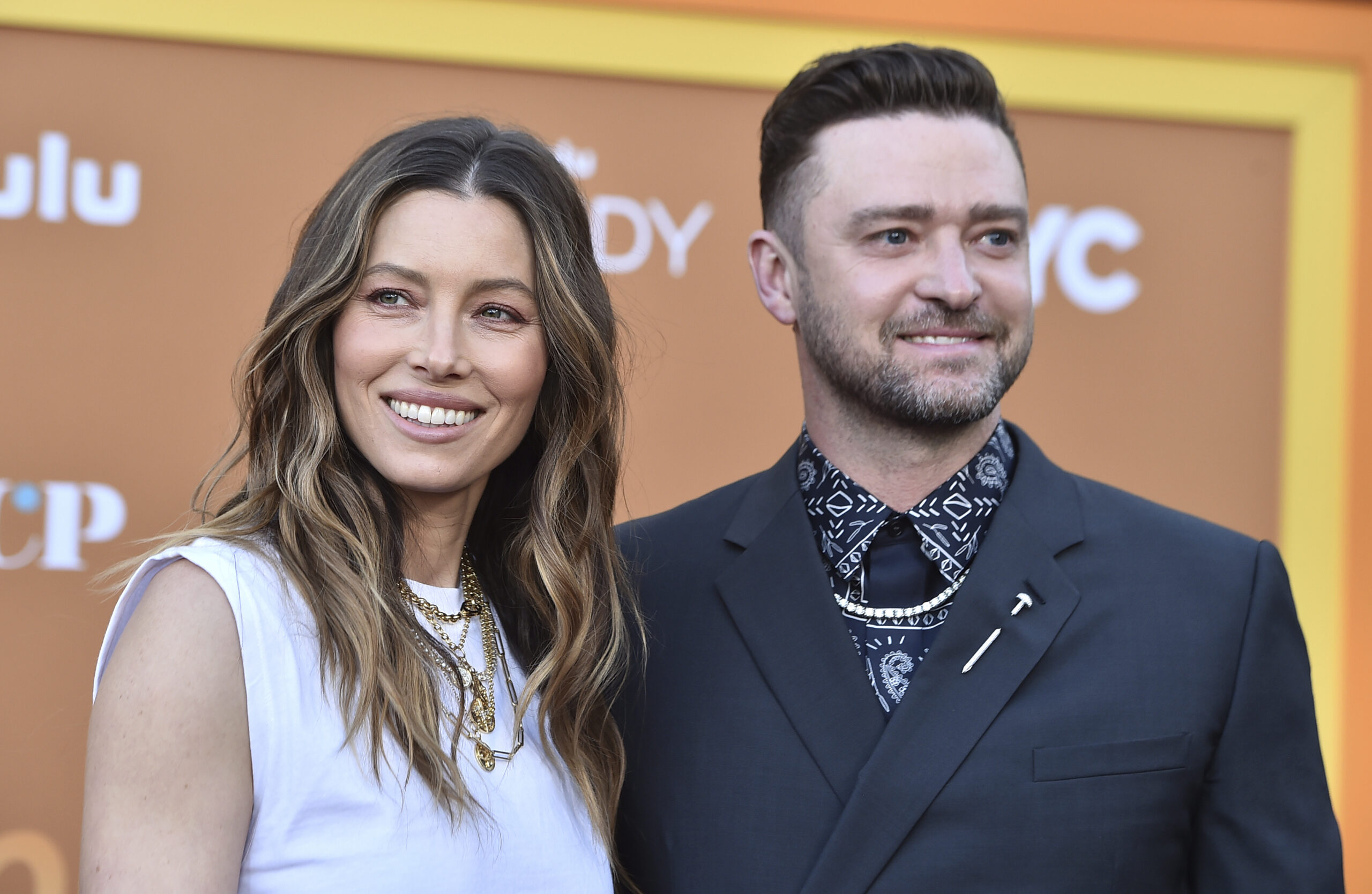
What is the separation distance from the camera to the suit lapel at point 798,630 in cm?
177

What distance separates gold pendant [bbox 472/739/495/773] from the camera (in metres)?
1.65

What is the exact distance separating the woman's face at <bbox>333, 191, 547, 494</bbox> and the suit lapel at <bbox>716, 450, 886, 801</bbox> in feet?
1.56

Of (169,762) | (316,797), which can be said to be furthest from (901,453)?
(169,762)

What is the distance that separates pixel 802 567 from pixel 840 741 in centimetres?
28

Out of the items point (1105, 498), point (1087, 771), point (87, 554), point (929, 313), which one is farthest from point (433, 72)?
point (1087, 771)

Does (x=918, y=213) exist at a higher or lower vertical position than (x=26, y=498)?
higher

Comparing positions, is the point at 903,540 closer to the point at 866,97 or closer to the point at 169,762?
the point at 866,97

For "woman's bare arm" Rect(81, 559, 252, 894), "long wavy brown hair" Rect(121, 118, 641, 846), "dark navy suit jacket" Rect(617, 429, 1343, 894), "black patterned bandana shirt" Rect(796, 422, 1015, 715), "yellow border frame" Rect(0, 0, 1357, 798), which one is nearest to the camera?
"woman's bare arm" Rect(81, 559, 252, 894)

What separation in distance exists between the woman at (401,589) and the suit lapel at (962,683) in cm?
36

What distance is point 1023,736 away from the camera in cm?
172

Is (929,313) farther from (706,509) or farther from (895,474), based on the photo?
(706,509)

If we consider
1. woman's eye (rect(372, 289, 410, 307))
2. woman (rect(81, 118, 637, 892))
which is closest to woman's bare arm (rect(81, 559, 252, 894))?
woman (rect(81, 118, 637, 892))

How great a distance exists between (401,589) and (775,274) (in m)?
0.87

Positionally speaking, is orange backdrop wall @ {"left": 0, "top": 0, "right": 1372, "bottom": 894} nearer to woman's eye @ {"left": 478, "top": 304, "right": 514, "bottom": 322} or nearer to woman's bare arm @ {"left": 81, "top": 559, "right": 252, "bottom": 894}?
woman's eye @ {"left": 478, "top": 304, "right": 514, "bottom": 322}
